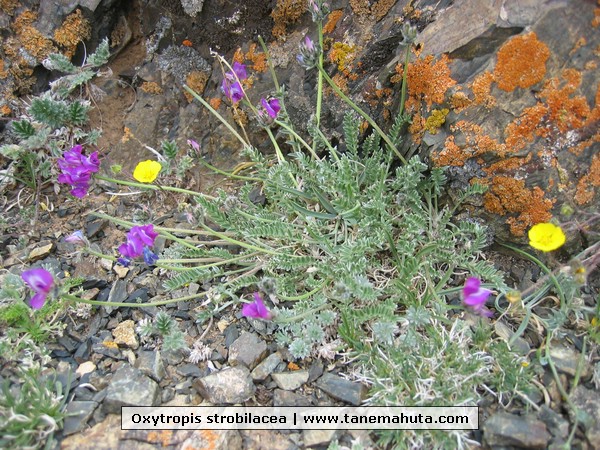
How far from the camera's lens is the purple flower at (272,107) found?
2.92 metres

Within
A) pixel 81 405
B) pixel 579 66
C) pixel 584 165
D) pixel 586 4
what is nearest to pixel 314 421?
pixel 81 405

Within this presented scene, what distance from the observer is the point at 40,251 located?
300 centimetres

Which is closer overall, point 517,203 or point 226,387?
point 226,387

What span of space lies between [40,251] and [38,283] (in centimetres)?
82

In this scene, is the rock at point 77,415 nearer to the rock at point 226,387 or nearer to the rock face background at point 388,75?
the rock at point 226,387

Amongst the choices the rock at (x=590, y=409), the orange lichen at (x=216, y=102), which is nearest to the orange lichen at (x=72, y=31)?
the orange lichen at (x=216, y=102)

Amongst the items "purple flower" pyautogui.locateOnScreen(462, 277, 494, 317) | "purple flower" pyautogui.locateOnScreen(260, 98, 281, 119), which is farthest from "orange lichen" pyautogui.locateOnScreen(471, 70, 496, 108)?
"purple flower" pyautogui.locateOnScreen(260, 98, 281, 119)

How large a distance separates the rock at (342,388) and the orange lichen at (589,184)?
1399 mm

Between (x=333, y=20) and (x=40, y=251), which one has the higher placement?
(x=333, y=20)

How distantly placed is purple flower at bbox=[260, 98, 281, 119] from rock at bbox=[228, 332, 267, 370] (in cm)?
121

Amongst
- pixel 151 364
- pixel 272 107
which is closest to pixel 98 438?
pixel 151 364

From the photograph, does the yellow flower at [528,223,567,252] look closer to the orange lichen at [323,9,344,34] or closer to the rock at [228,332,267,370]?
the rock at [228,332,267,370]

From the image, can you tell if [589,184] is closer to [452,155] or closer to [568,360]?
[452,155]
